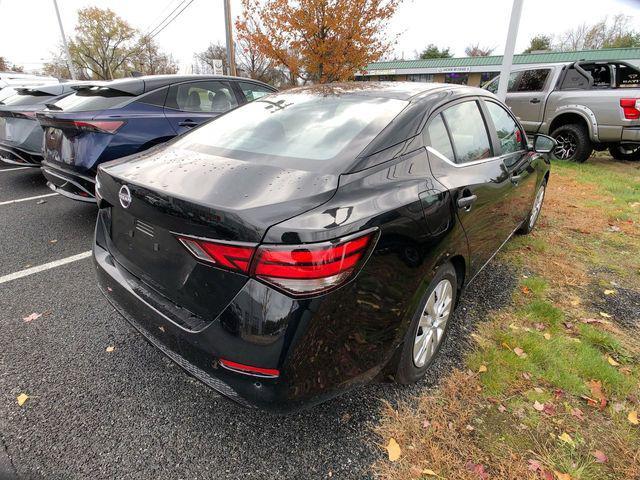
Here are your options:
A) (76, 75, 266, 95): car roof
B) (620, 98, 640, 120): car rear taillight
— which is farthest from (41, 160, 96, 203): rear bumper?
(620, 98, 640, 120): car rear taillight

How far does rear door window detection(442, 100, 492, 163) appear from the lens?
2.27m

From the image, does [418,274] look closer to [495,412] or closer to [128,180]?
[495,412]

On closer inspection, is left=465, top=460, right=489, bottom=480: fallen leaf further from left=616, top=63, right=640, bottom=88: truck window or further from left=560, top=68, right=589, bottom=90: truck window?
left=616, top=63, right=640, bottom=88: truck window

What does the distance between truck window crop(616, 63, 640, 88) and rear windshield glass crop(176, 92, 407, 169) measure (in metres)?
8.34

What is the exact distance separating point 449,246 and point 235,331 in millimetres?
1178

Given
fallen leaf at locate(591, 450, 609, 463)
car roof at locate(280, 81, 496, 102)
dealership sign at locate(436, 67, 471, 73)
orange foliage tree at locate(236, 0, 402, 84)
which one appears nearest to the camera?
fallen leaf at locate(591, 450, 609, 463)

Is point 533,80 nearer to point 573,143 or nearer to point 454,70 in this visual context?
point 573,143

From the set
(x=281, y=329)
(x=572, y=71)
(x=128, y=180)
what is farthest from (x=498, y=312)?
(x=572, y=71)

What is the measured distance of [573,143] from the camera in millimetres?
8133

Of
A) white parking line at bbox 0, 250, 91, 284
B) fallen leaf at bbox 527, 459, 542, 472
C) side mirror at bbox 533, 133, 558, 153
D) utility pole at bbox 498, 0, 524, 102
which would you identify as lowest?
fallen leaf at bbox 527, 459, 542, 472

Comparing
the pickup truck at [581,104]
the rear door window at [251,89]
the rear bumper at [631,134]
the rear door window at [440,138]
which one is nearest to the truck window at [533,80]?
the pickup truck at [581,104]

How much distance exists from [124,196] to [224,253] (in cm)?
70

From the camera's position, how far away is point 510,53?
7133mm

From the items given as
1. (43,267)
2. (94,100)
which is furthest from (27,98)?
(43,267)
